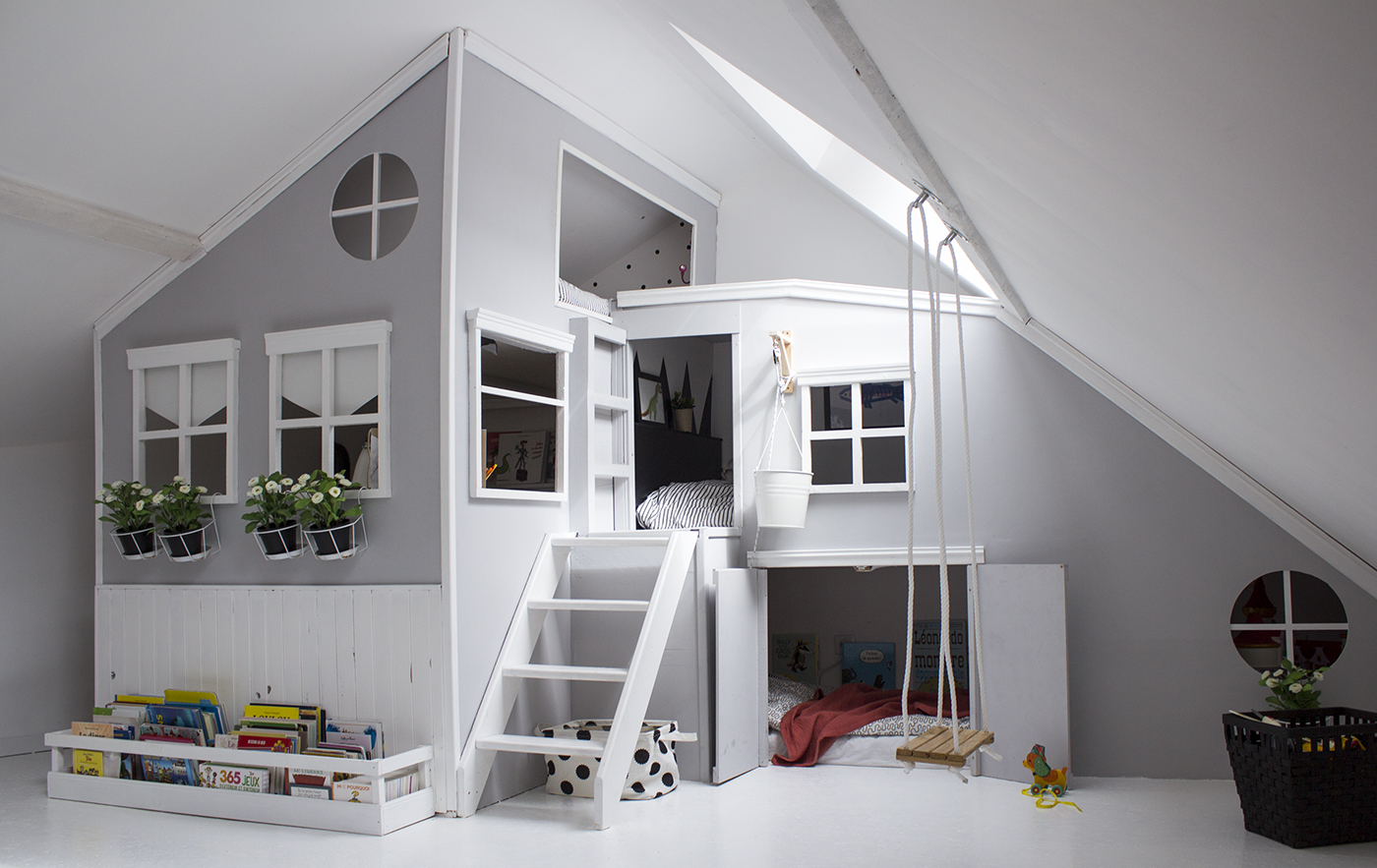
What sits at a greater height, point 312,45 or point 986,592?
point 312,45

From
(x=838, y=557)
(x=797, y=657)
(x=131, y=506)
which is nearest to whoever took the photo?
(x=131, y=506)

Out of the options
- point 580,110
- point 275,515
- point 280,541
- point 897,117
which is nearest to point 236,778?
point 280,541

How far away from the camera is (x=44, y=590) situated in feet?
18.9

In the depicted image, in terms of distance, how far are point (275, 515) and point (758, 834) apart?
7.92 ft

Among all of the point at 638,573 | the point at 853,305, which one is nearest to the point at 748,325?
the point at 853,305

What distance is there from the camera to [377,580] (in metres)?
4.25

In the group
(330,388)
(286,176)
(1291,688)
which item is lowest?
(1291,688)

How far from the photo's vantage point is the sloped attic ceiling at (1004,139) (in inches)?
41.9

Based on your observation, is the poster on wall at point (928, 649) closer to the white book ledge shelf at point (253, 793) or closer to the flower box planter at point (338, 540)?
the white book ledge shelf at point (253, 793)

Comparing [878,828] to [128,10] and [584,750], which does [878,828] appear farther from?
[128,10]

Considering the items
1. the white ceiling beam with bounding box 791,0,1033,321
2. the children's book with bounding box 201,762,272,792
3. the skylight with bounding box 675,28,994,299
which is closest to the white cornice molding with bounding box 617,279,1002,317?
the skylight with bounding box 675,28,994,299

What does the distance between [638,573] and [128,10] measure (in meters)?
3.07

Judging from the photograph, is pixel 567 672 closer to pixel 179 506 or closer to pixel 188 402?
pixel 179 506

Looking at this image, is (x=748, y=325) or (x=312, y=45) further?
(x=748, y=325)
